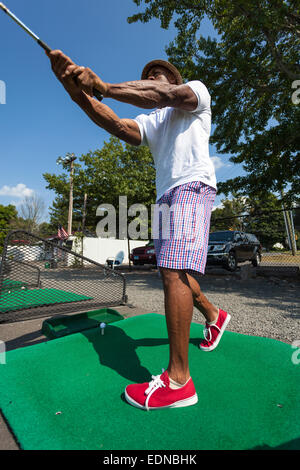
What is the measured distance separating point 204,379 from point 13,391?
3.69 ft

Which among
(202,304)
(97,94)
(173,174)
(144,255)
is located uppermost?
(97,94)

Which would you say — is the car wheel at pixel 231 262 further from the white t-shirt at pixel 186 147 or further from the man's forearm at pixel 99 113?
the man's forearm at pixel 99 113

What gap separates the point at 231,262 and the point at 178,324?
7570 millimetres

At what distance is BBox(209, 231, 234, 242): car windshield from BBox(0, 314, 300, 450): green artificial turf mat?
6.78m

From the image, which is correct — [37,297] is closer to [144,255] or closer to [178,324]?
[178,324]

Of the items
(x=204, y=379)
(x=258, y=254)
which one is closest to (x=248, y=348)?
(x=204, y=379)

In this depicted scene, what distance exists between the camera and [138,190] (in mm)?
15094

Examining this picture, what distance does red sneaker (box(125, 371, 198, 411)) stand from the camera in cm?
118

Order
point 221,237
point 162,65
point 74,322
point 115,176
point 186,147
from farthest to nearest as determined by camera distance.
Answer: point 115,176 < point 221,237 < point 74,322 < point 162,65 < point 186,147

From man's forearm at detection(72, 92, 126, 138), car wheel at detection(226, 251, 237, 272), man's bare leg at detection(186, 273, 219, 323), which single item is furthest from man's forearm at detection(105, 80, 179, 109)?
car wheel at detection(226, 251, 237, 272)

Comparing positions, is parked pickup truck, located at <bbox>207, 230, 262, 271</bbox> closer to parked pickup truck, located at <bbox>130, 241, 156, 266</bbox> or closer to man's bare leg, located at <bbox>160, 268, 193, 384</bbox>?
parked pickup truck, located at <bbox>130, 241, 156, 266</bbox>

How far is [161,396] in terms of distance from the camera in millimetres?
1190

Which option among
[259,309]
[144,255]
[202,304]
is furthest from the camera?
[144,255]

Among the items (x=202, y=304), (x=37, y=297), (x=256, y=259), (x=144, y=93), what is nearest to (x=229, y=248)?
(x=256, y=259)
